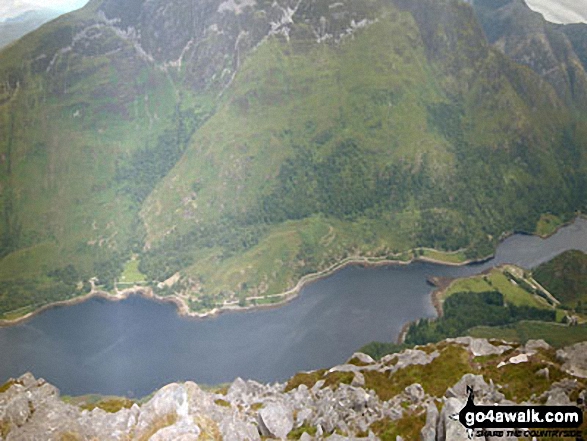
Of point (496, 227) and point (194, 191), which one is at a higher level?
point (194, 191)

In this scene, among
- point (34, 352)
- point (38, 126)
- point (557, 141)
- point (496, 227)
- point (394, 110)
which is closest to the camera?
point (34, 352)

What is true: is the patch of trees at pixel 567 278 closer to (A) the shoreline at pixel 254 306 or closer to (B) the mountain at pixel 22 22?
(A) the shoreline at pixel 254 306

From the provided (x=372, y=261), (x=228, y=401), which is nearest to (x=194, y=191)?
(x=372, y=261)

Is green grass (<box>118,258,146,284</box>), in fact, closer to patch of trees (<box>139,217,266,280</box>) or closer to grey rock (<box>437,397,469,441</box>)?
patch of trees (<box>139,217,266,280</box>)

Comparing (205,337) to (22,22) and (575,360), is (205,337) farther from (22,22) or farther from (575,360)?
(575,360)

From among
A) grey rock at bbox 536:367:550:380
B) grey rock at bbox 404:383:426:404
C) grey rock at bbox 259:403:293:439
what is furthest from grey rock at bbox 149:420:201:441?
grey rock at bbox 536:367:550:380

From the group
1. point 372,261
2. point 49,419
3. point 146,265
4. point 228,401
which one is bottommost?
point 372,261

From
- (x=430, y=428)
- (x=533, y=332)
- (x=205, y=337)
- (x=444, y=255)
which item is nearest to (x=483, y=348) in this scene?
(x=430, y=428)

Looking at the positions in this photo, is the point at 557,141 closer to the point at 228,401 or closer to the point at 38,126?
the point at 38,126

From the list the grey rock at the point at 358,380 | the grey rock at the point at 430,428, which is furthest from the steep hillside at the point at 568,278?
the grey rock at the point at 430,428
